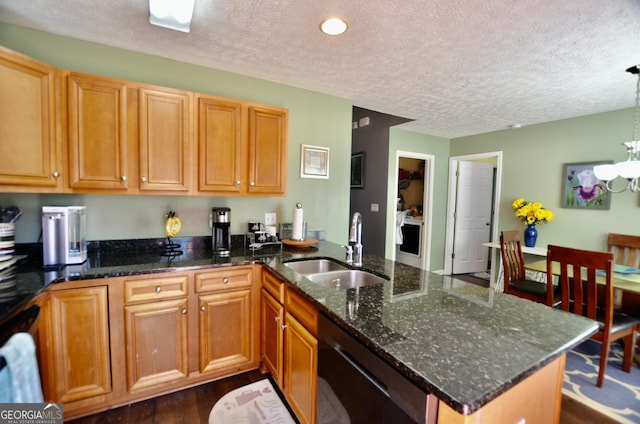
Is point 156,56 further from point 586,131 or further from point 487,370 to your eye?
point 586,131

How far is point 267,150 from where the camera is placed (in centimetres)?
226

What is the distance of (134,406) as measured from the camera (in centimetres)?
175

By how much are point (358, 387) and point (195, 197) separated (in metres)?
1.93

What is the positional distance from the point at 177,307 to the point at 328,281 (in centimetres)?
99

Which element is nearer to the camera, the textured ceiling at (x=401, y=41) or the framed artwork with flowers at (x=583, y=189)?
the textured ceiling at (x=401, y=41)

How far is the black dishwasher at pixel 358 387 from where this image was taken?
0.80 meters

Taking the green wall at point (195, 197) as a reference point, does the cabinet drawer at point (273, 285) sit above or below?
below

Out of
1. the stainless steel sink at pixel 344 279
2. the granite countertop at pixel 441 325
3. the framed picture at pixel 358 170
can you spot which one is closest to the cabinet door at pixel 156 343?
the granite countertop at pixel 441 325

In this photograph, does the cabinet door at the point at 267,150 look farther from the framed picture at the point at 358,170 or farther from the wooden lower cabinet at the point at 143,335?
the framed picture at the point at 358,170

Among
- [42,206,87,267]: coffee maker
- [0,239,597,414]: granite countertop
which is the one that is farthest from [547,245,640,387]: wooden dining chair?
[42,206,87,267]: coffee maker

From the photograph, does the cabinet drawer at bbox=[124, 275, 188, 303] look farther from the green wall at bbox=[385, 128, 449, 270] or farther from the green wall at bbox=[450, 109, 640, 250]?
the green wall at bbox=[450, 109, 640, 250]

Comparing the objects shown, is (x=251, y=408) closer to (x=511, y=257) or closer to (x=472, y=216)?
(x=511, y=257)

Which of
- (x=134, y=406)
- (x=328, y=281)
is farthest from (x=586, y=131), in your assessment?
(x=134, y=406)

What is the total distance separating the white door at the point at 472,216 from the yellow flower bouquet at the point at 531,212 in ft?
3.32
